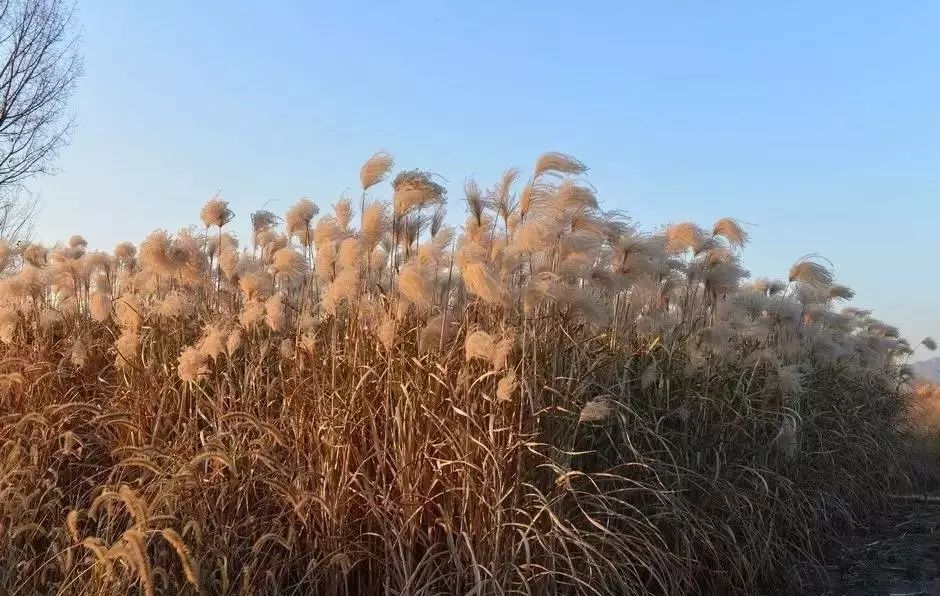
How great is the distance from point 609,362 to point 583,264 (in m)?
0.58

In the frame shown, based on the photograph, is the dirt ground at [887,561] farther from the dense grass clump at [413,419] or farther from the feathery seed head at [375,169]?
the feathery seed head at [375,169]

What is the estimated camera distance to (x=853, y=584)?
4.47 m

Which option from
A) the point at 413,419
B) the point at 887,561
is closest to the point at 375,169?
the point at 413,419

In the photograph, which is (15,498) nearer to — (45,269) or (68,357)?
(68,357)

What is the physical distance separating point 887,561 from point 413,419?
356 cm

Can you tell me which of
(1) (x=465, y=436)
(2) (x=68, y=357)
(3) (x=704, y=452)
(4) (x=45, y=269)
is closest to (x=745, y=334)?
(3) (x=704, y=452)

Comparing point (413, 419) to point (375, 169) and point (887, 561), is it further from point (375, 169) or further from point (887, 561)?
point (887, 561)

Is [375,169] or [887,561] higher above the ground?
[375,169]

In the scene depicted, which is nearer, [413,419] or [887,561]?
[413,419]

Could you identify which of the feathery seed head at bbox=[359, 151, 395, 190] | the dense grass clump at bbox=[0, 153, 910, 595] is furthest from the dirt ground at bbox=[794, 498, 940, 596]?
the feathery seed head at bbox=[359, 151, 395, 190]

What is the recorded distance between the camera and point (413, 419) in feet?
10.4

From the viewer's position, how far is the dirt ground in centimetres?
434

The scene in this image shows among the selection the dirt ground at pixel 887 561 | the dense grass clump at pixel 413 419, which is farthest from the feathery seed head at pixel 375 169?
the dirt ground at pixel 887 561

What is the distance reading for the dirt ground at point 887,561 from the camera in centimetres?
434
